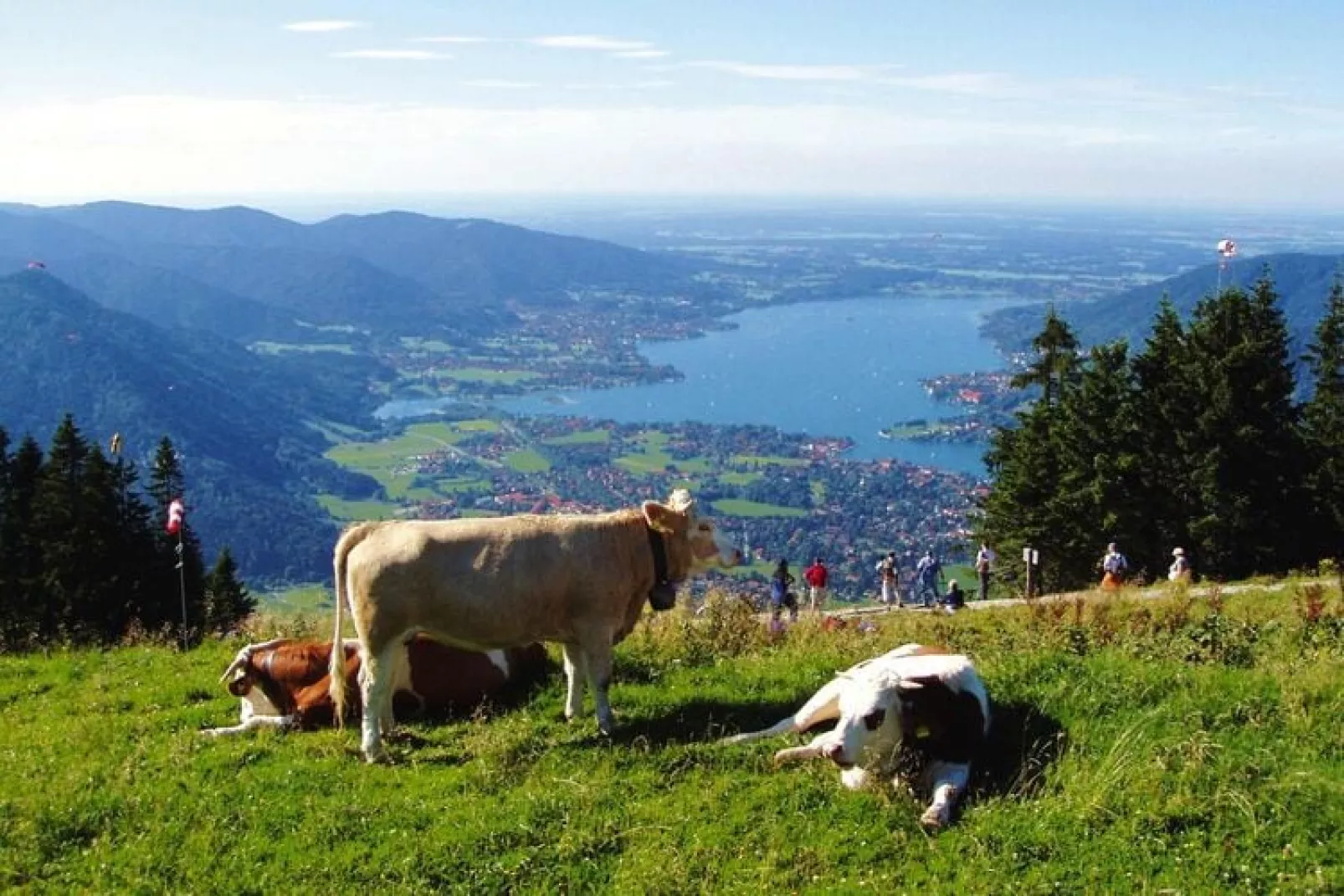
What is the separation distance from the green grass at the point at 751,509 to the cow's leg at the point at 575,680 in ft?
332

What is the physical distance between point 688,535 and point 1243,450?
29051 mm

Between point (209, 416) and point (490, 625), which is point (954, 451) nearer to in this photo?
point (209, 416)

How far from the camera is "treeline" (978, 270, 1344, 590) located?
32.8 m

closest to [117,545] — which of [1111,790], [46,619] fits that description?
[46,619]

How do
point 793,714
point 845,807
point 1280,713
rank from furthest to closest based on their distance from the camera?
point 793,714, point 1280,713, point 845,807

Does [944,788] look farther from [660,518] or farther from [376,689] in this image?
[376,689]

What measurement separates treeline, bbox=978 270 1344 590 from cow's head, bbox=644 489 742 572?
84.6 ft

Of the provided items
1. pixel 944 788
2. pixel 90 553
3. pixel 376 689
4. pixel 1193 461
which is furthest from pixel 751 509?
pixel 944 788

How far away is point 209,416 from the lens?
19900 cm

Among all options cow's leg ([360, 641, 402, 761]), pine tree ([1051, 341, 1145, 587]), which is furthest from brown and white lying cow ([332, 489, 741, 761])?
pine tree ([1051, 341, 1145, 587])

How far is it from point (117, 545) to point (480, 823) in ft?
125

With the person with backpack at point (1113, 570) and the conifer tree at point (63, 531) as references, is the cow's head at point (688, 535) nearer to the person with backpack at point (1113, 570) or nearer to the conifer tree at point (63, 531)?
the person with backpack at point (1113, 570)

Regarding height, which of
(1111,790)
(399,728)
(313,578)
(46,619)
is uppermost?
(1111,790)

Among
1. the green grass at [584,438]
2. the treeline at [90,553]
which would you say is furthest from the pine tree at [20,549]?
the green grass at [584,438]
